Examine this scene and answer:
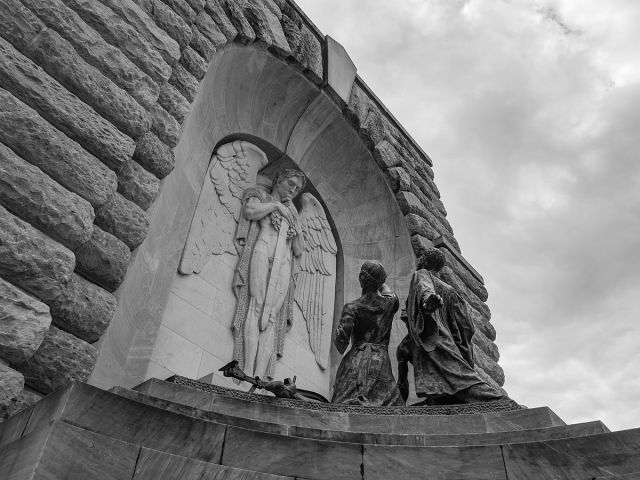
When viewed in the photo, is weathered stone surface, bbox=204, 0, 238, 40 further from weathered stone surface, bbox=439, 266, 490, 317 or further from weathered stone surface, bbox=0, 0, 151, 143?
weathered stone surface, bbox=439, 266, 490, 317

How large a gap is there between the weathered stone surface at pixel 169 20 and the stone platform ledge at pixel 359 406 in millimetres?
2924

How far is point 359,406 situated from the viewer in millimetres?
4223

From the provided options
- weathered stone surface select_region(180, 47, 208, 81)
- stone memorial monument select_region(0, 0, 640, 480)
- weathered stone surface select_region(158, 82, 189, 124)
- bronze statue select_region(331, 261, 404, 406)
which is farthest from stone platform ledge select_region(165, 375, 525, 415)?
weathered stone surface select_region(180, 47, 208, 81)

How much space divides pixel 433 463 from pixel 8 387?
2059mm

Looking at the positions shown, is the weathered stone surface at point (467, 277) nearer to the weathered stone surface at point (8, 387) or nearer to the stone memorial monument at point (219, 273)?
the stone memorial monument at point (219, 273)

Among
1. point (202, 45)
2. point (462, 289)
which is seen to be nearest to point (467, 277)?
point (462, 289)

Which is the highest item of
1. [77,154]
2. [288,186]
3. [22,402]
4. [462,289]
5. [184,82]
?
[288,186]

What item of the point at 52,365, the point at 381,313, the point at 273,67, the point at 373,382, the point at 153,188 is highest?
the point at 273,67

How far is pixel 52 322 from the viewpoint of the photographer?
11.9 feet

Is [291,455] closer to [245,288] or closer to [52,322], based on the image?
[52,322]

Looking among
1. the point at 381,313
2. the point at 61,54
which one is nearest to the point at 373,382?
the point at 381,313

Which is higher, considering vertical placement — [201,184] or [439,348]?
[201,184]

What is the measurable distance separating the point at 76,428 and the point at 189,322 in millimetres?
3077

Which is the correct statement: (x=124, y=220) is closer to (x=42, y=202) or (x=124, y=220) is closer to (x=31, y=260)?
(x=42, y=202)
